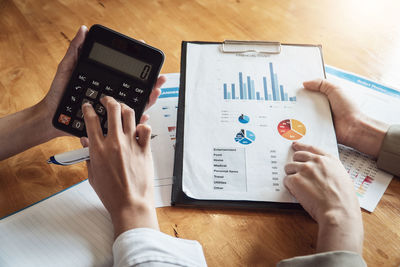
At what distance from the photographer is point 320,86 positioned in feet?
2.03

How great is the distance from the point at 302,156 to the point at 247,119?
121 mm

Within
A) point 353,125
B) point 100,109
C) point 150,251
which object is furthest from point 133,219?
point 353,125

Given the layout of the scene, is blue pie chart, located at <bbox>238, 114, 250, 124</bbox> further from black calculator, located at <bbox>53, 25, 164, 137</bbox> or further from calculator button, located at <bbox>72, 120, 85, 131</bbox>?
calculator button, located at <bbox>72, 120, 85, 131</bbox>

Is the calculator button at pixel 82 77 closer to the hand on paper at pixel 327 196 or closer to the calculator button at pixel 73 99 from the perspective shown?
the calculator button at pixel 73 99

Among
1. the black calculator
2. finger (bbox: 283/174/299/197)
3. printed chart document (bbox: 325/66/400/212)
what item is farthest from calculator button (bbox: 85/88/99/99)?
printed chart document (bbox: 325/66/400/212)

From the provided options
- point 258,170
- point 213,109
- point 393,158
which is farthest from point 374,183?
point 213,109

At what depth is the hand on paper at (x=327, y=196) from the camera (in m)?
0.43

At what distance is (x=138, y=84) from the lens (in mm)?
529

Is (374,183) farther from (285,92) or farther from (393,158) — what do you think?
(285,92)

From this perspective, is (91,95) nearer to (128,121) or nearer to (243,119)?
(128,121)

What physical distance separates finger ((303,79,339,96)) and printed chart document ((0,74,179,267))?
328 millimetres

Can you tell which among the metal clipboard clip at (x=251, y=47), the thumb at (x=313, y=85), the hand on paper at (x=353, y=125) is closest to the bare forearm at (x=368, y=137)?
the hand on paper at (x=353, y=125)

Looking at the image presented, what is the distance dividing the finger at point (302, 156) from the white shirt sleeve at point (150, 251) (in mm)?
231

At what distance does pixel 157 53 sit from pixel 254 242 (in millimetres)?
340
